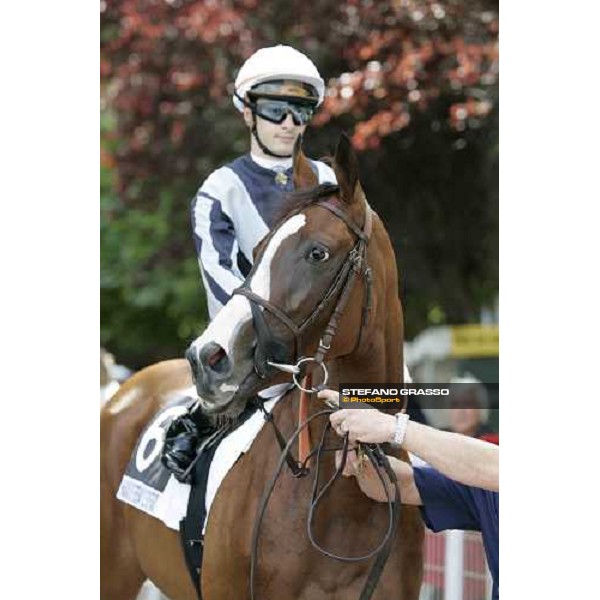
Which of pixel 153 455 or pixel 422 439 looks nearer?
pixel 422 439

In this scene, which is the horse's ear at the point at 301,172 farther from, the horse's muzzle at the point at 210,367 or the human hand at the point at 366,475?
the human hand at the point at 366,475

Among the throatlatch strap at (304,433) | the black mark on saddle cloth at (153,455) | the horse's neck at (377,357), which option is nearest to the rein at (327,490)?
the throatlatch strap at (304,433)

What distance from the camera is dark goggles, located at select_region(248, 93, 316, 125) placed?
11.9 feet

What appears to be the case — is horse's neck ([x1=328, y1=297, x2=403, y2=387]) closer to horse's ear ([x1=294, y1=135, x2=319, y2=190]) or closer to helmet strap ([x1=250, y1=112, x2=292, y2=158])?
horse's ear ([x1=294, y1=135, x2=319, y2=190])

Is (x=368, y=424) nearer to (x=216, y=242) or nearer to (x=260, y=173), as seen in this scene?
(x=216, y=242)

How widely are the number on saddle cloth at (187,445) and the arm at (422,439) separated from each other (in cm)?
70

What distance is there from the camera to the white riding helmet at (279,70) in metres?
3.64

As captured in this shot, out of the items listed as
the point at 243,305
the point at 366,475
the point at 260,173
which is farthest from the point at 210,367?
the point at 260,173

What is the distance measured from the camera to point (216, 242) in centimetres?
358

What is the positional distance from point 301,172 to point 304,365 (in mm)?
570

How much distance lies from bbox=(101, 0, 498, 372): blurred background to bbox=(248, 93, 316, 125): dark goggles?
45 cm

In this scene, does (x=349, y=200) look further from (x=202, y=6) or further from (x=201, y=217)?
(x=202, y=6)
